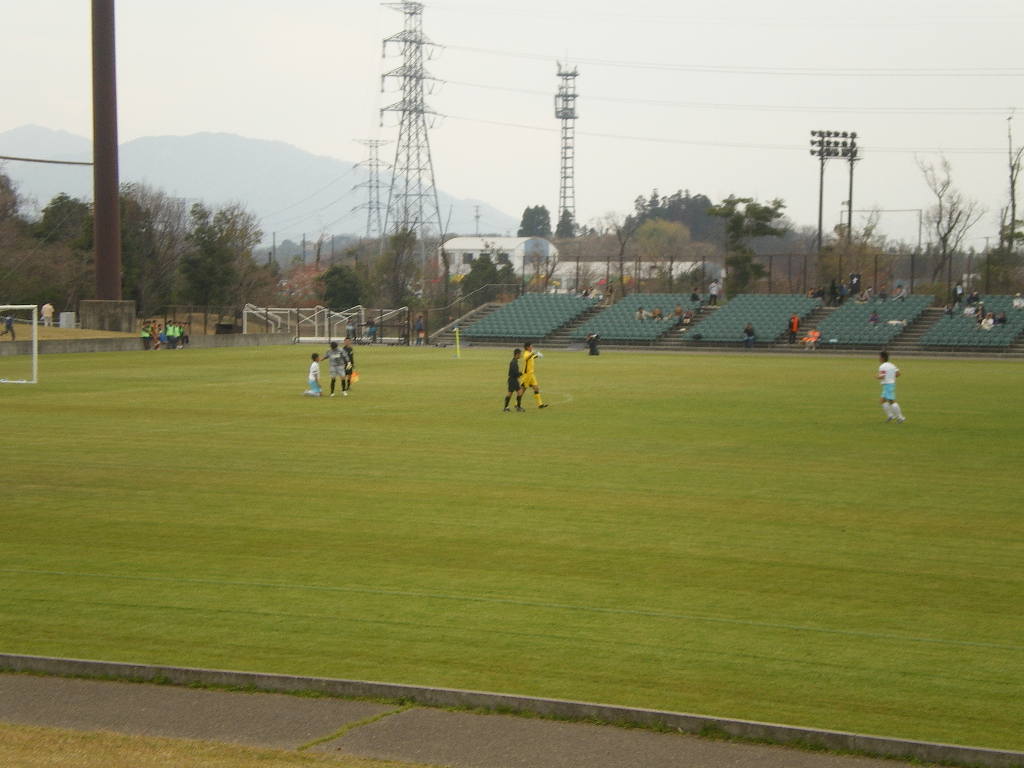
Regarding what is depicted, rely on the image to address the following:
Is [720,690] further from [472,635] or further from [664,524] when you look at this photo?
[664,524]

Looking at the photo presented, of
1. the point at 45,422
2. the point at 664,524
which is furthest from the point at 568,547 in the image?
the point at 45,422

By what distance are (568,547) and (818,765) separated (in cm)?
582

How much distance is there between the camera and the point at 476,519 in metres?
13.4

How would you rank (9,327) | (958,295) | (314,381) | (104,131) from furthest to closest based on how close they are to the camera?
1. (958,295)
2. (104,131)
3. (9,327)
4. (314,381)

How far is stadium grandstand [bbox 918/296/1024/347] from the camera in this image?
5800 cm

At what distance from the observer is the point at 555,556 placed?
11.5m

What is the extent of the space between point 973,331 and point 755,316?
13.1 meters

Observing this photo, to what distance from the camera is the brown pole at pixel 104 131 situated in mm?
57250

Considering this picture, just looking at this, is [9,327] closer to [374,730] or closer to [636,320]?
[636,320]

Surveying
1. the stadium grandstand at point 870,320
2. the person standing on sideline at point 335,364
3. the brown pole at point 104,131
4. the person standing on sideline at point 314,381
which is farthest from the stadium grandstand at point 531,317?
the person standing on sideline at point 314,381

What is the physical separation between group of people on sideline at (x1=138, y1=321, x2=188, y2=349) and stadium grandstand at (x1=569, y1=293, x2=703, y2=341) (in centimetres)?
2335

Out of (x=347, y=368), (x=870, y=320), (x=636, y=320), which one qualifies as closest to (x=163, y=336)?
(x=636, y=320)

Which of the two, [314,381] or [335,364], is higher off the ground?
[335,364]

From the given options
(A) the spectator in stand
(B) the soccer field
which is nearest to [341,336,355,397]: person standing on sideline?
(B) the soccer field
